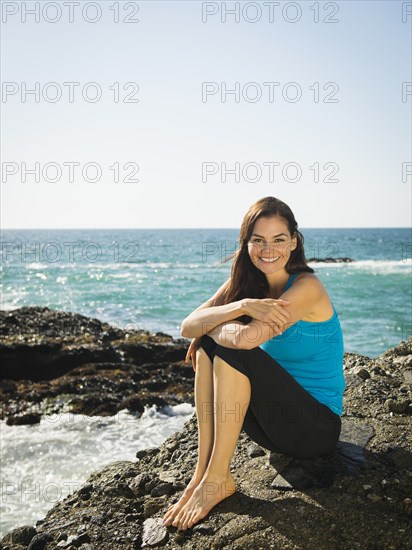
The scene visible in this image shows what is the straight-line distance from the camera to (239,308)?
3471 mm

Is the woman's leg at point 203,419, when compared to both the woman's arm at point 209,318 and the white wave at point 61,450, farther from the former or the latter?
the white wave at point 61,450

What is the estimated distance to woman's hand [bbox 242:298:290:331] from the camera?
3270 mm

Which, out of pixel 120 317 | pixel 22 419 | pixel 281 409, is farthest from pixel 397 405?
pixel 120 317

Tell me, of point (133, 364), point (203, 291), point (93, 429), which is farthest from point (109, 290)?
point (93, 429)

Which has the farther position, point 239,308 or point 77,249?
point 77,249

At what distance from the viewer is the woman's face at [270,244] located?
365cm

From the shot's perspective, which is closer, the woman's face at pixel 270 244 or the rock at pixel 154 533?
the rock at pixel 154 533

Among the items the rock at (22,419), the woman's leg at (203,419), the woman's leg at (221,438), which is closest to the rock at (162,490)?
the woman's leg at (203,419)

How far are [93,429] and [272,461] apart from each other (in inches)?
178

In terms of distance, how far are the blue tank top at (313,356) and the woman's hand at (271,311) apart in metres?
0.16

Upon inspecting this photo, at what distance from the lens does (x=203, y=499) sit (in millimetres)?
3289

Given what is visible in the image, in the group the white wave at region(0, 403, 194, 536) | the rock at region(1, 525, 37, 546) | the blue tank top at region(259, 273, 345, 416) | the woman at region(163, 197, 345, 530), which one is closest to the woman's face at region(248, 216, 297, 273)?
the woman at region(163, 197, 345, 530)

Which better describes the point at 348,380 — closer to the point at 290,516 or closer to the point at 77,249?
the point at 290,516

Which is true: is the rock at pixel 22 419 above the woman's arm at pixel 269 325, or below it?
below
